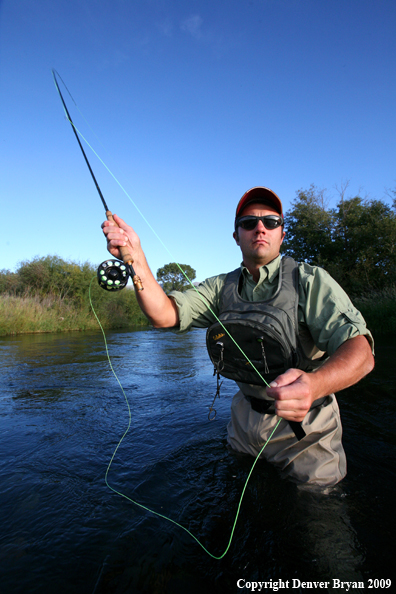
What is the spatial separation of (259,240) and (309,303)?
0.64 metres

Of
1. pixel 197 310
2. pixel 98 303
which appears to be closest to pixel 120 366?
pixel 197 310

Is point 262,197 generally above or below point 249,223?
above

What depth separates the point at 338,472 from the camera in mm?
2414

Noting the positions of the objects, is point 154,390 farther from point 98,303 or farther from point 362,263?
point 362,263

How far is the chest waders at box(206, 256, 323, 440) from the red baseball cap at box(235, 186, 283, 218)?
48cm

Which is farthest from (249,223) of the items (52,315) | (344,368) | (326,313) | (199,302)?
(52,315)

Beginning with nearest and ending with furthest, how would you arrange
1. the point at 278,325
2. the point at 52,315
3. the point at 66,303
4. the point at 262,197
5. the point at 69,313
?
the point at 278,325, the point at 262,197, the point at 52,315, the point at 69,313, the point at 66,303

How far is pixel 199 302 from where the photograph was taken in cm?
290

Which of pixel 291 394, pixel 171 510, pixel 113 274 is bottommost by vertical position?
pixel 171 510

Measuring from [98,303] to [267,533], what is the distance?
22095mm

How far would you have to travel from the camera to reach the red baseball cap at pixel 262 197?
275 cm

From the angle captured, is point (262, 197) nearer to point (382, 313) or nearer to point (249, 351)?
point (249, 351)

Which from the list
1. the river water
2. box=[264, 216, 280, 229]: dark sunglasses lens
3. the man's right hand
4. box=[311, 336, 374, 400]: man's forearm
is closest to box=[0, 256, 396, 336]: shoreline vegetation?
the river water

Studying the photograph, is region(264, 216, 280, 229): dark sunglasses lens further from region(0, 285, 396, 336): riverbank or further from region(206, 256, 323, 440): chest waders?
region(0, 285, 396, 336): riverbank
